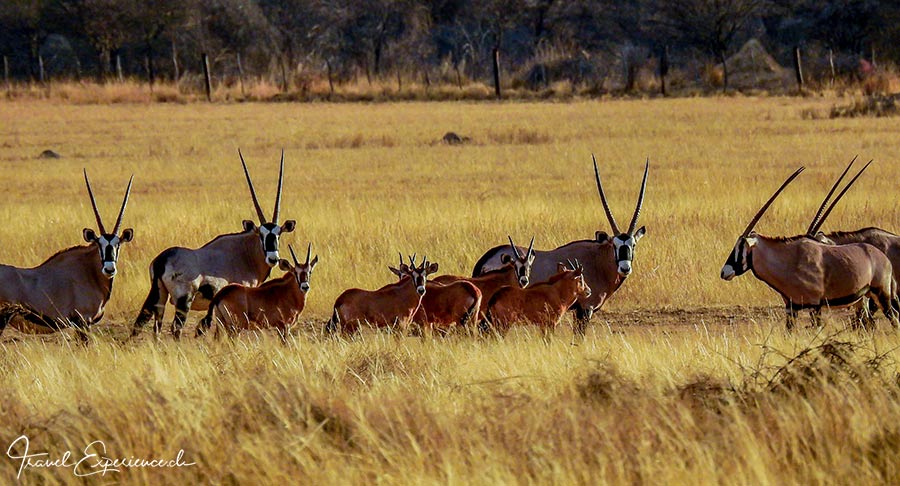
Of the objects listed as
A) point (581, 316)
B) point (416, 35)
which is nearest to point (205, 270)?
point (581, 316)

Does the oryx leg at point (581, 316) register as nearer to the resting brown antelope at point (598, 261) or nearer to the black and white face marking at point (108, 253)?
the resting brown antelope at point (598, 261)

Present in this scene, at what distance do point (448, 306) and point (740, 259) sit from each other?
6.56 feet

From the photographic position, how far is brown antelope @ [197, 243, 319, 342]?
30.7ft

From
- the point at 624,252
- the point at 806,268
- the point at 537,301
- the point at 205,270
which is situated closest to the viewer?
the point at 806,268

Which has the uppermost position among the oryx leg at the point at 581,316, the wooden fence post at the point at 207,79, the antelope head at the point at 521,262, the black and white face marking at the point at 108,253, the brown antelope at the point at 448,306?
the wooden fence post at the point at 207,79

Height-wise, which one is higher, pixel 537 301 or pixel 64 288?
pixel 64 288

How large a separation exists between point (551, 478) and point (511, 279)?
4504 mm

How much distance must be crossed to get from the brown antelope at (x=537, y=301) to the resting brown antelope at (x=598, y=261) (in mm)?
360

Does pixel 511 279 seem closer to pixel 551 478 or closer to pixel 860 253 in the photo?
pixel 860 253

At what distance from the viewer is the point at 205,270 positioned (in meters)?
10.1

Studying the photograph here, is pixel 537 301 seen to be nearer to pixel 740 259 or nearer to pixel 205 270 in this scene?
pixel 740 259

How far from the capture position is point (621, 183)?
19.0 metres

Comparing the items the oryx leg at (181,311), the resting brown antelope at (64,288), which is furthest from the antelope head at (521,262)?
the resting brown antelope at (64,288)

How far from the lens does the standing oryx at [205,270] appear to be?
388 inches
